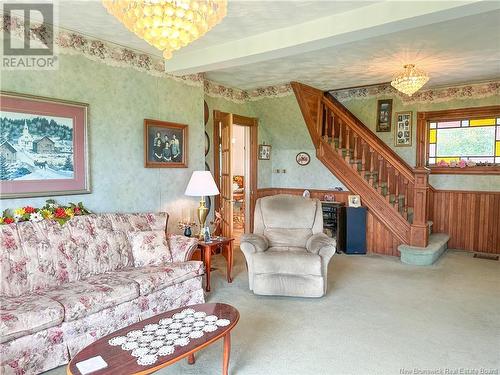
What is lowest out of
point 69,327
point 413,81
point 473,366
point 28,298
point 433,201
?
point 473,366

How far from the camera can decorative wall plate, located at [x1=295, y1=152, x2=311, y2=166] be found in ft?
22.0

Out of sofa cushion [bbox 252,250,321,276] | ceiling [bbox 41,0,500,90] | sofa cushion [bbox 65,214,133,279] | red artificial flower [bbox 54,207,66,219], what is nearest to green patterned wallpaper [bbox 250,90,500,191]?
ceiling [bbox 41,0,500,90]

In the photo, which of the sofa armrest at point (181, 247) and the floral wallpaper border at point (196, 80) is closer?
the floral wallpaper border at point (196, 80)

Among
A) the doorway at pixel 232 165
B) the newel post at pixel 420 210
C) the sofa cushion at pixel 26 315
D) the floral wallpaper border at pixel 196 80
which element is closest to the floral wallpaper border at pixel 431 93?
the floral wallpaper border at pixel 196 80

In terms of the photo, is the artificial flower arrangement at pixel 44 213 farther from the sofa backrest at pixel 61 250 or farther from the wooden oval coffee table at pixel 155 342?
the wooden oval coffee table at pixel 155 342

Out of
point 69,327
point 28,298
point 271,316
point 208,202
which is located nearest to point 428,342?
point 271,316

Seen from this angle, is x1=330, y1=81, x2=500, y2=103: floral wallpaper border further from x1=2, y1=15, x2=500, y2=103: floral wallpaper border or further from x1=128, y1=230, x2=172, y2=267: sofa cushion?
x1=128, y1=230, x2=172, y2=267: sofa cushion

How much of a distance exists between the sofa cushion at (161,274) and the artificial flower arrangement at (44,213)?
0.73 metres

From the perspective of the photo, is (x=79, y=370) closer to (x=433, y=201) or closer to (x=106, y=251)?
(x=106, y=251)

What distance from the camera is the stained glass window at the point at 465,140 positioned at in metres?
5.71

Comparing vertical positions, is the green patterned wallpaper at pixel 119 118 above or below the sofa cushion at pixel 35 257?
above

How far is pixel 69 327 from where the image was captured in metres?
2.54

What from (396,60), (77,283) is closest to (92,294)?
(77,283)

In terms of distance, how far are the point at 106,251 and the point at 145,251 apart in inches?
14.3
